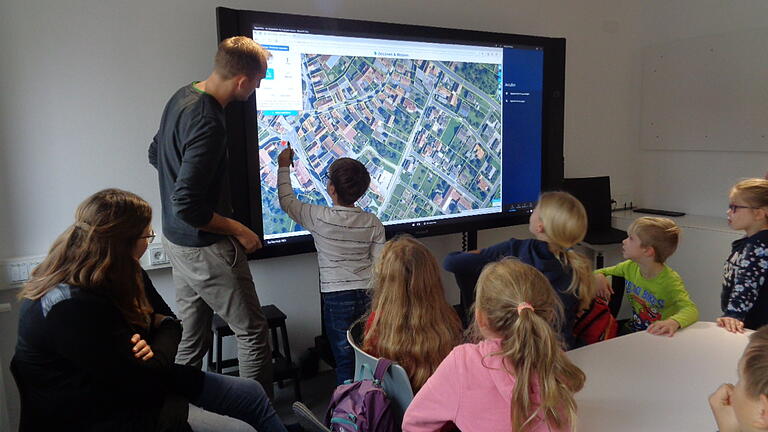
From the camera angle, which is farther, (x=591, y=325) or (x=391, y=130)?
(x=391, y=130)

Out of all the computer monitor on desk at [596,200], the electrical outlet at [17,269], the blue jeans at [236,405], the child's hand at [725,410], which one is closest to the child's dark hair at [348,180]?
the blue jeans at [236,405]

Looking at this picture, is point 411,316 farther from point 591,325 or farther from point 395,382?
point 591,325

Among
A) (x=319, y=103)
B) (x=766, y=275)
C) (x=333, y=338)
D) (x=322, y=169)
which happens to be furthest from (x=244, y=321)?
Answer: (x=766, y=275)

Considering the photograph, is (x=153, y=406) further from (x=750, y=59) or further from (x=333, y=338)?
(x=750, y=59)

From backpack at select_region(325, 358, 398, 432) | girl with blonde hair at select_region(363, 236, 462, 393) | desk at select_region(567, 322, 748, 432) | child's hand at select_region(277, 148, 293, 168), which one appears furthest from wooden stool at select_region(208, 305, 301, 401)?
desk at select_region(567, 322, 748, 432)

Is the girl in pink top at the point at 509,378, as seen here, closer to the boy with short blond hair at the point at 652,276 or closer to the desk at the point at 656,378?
the desk at the point at 656,378

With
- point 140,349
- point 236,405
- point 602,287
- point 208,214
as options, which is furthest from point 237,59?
point 602,287

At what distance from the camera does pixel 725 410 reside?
48.4 inches

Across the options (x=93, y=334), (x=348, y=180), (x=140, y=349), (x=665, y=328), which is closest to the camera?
(x=93, y=334)

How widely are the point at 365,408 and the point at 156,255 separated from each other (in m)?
1.62

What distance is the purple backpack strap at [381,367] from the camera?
153cm

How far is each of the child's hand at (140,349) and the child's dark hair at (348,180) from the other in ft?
3.68

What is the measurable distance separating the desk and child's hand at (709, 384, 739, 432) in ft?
0.51

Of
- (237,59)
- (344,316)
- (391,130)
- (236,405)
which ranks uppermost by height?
(237,59)
